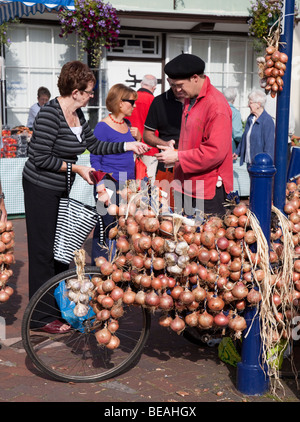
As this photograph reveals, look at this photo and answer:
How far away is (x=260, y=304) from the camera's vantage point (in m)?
3.34

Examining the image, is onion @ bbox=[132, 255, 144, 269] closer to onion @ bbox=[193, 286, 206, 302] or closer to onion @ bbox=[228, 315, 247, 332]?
onion @ bbox=[193, 286, 206, 302]

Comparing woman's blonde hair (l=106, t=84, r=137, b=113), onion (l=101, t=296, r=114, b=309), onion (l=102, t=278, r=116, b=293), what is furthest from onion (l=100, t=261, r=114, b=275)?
woman's blonde hair (l=106, t=84, r=137, b=113)

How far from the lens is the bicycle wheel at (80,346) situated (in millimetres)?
3625

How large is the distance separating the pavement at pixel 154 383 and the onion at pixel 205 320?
0.52 metres

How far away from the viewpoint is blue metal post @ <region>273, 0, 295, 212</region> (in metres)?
3.83

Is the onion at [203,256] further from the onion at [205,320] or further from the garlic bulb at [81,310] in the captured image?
the garlic bulb at [81,310]

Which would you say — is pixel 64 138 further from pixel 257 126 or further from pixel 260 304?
pixel 257 126

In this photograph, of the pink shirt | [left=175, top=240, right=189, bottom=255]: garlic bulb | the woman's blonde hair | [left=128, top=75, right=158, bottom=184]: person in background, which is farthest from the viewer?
[left=128, top=75, right=158, bottom=184]: person in background

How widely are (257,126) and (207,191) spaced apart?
4.32m

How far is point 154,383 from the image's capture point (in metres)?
3.72

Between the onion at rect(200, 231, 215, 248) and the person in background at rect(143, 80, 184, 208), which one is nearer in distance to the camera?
the onion at rect(200, 231, 215, 248)

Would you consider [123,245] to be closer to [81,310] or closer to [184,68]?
[81,310]

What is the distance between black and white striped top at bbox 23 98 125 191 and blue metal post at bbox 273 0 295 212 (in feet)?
5.09
